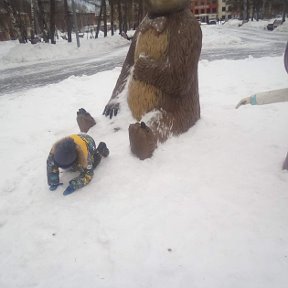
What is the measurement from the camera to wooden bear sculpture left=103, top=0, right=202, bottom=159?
339cm

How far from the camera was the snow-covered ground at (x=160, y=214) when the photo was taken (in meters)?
2.20

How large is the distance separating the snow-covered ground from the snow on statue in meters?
0.22

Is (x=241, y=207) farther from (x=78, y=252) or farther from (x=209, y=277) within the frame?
(x=78, y=252)

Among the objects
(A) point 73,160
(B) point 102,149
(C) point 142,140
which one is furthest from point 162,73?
(A) point 73,160

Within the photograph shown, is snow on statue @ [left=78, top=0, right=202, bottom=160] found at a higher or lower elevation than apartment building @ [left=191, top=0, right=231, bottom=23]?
lower

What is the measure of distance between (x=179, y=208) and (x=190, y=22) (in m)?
2.02

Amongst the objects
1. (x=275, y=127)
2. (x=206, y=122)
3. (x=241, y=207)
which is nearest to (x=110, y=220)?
(x=241, y=207)

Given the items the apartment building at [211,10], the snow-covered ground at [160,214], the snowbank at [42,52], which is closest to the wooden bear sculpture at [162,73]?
the snow-covered ground at [160,214]

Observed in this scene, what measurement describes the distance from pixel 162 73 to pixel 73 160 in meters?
1.34

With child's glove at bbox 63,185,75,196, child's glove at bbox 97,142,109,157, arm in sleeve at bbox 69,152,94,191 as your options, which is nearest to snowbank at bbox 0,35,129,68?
child's glove at bbox 97,142,109,157

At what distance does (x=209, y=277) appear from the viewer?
83.0 inches

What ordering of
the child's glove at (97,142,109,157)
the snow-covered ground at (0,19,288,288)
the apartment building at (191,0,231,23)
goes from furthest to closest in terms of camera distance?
the apartment building at (191,0,231,23)
the child's glove at (97,142,109,157)
the snow-covered ground at (0,19,288,288)

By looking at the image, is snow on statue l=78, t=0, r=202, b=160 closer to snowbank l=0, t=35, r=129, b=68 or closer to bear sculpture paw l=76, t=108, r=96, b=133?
bear sculpture paw l=76, t=108, r=96, b=133

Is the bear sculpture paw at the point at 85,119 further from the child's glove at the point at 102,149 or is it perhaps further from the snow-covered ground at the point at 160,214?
the child's glove at the point at 102,149
